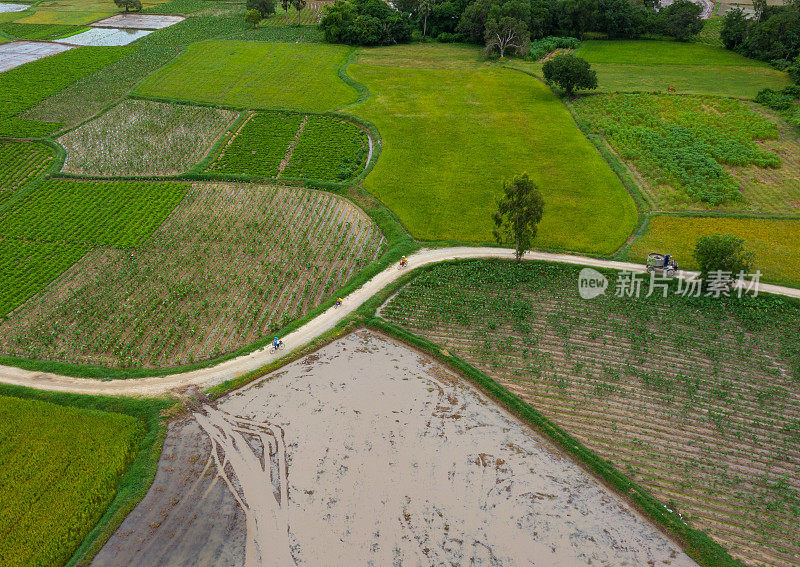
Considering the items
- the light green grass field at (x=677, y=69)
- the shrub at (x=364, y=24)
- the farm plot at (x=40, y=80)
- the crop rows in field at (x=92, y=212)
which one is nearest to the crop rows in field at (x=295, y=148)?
the crop rows in field at (x=92, y=212)

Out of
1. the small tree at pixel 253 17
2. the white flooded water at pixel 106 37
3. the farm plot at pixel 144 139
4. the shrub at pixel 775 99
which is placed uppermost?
the small tree at pixel 253 17

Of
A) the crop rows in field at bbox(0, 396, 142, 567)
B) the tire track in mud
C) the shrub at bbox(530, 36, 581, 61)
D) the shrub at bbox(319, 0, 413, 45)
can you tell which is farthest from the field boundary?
the shrub at bbox(319, 0, 413, 45)

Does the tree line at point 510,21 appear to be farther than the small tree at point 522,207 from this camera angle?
Yes

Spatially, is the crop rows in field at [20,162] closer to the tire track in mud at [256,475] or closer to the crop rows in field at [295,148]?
the crop rows in field at [295,148]

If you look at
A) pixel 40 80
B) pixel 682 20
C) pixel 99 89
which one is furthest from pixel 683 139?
pixel 40 80

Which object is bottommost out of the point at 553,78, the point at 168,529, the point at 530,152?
the point at 168,529

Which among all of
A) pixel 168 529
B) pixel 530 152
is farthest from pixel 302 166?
pixel 168 529

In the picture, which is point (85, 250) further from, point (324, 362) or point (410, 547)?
point (410, 547)
